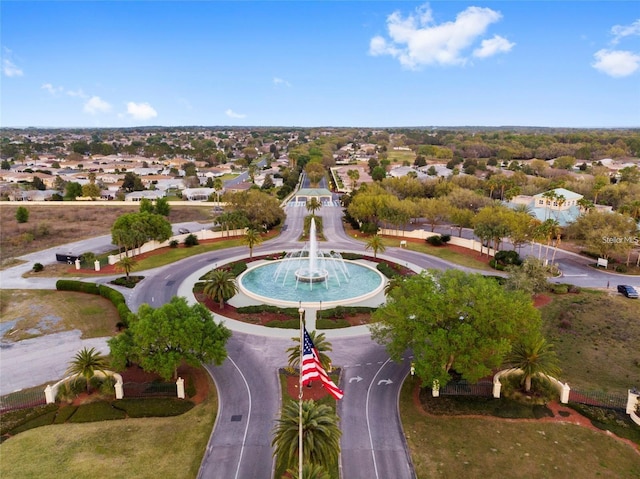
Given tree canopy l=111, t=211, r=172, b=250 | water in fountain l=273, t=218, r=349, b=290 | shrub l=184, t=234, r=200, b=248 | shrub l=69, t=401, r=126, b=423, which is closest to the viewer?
shrub l=69, t=401, r=126, b=423

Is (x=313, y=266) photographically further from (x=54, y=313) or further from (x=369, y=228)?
(x=54, y=313)

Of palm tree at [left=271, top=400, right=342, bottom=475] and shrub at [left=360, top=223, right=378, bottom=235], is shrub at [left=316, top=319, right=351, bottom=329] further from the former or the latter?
shrub at [left=360, top=223, right=378, bottom=235]

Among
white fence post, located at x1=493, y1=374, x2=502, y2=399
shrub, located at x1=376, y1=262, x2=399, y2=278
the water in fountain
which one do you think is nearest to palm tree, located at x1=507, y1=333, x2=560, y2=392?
white fence post, located at x1=493, y1=374, x2=502, y2=399

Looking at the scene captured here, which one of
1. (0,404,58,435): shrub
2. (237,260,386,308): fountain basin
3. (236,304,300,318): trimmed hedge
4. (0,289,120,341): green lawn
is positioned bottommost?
(0,404,58,435): shrub

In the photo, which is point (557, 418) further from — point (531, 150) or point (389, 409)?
point (531, 150)

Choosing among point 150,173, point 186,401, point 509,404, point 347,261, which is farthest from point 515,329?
point 150,173

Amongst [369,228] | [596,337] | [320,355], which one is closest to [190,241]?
[369,228]
